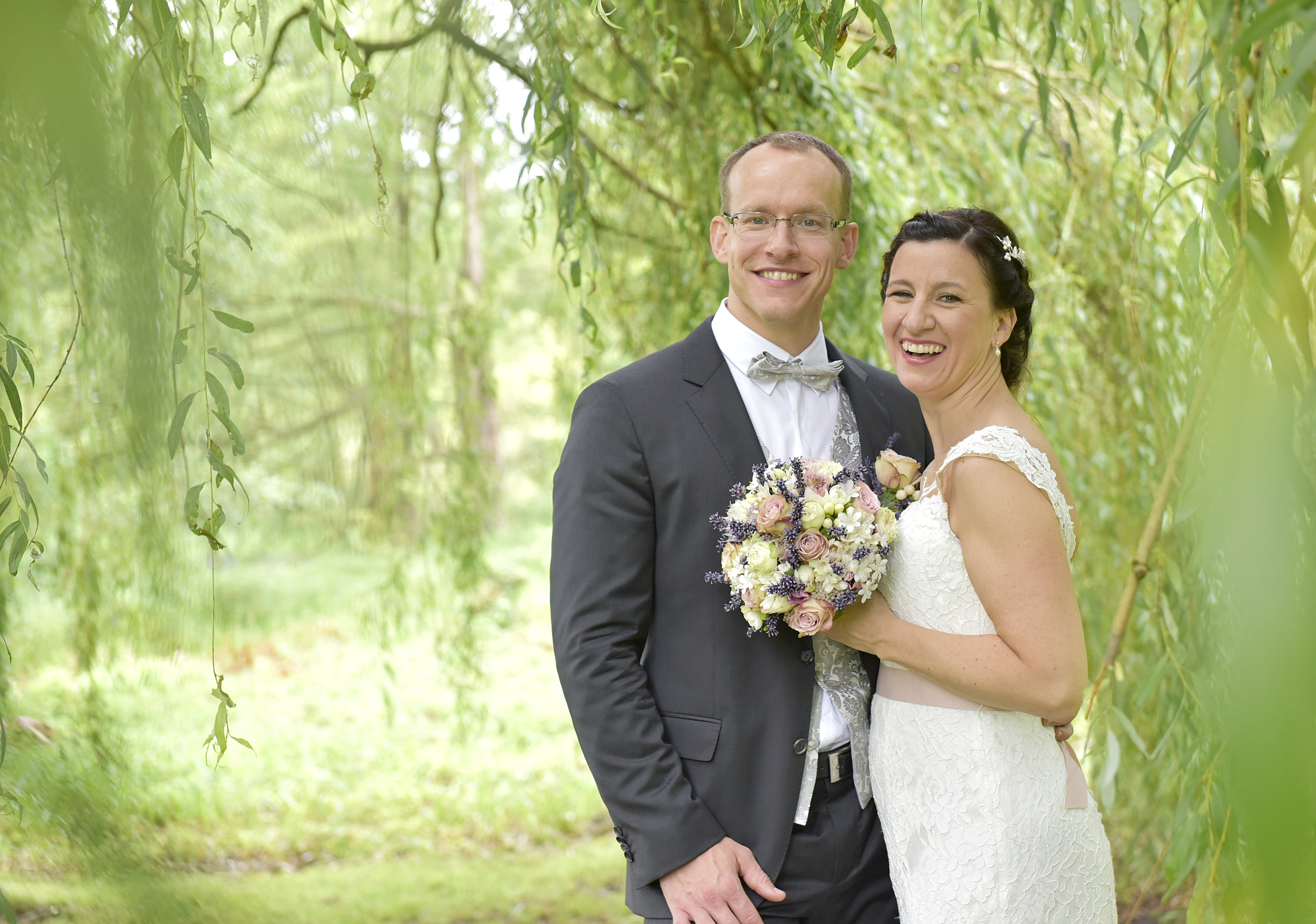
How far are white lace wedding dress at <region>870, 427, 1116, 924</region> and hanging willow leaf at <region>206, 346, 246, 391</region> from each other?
3.60ft

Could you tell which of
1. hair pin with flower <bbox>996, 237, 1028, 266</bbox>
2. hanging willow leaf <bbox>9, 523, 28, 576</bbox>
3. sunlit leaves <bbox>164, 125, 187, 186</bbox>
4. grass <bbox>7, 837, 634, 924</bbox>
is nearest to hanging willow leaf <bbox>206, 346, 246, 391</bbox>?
sunlit leaves <bbox>164, 125, 187, 186</bbox>

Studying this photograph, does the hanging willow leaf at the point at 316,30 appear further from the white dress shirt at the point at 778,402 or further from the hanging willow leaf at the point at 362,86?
the white dress shirt at the point at 778,402

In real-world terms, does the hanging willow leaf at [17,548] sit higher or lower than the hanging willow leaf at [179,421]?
lower

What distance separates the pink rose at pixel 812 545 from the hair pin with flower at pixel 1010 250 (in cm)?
64

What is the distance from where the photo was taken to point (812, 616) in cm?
161

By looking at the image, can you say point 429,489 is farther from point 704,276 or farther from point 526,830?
point 704,276

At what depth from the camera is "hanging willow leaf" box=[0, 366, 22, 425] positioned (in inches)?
58.0

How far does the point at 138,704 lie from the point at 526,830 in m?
2.54

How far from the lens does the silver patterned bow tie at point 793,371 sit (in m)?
1.92

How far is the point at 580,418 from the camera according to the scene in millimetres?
1844

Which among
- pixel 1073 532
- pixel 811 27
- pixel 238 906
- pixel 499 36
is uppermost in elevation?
pixel 499 36

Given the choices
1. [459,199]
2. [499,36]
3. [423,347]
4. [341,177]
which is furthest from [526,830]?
[459,199]

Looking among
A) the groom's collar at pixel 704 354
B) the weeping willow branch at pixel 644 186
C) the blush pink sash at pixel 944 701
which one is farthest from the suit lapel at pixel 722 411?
the weeping willow branch at pixel 644 186

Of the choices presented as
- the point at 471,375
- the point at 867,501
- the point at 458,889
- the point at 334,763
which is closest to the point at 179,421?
the point at 867,501
